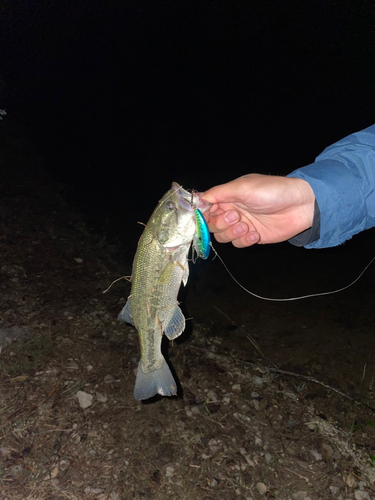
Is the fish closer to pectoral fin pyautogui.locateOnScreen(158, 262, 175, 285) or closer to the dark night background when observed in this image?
pectoral fin pyautogui.locateOnScreen(158, 262, 175, 285)

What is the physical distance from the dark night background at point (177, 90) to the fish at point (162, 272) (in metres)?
6.41

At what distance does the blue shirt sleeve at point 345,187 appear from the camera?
9.47 ft

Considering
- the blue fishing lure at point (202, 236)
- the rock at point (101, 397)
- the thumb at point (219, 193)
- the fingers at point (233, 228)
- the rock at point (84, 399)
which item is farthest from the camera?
the rock at point (101, 397)

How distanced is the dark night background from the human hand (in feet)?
18.9

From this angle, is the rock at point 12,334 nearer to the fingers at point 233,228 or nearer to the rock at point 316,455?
the fingers at point 233,228

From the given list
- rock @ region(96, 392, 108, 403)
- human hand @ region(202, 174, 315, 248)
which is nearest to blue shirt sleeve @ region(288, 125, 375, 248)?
human hand @ region(202, 174, 315, 248)

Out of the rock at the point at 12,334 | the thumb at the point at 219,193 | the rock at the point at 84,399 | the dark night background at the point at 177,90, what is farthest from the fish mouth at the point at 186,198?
the dark night background at the point at 177,90

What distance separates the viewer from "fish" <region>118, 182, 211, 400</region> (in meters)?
2.65

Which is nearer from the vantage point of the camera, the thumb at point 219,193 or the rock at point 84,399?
the thumb at point 219,193

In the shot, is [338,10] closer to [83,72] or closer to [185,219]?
[83,72]

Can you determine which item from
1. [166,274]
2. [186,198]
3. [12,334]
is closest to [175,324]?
[166,274]

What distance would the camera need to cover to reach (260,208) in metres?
3.30

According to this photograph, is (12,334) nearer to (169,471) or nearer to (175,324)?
(169,471)

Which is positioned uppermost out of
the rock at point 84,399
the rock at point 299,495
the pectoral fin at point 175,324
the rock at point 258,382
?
the pectoral fin at point 175,324
